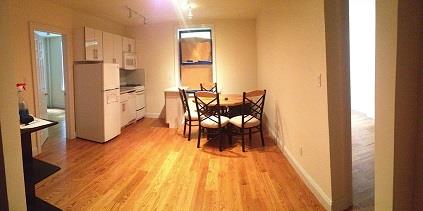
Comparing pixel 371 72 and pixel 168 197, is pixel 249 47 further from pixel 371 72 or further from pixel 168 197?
pixel 168 197

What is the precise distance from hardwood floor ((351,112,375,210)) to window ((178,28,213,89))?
3525mm

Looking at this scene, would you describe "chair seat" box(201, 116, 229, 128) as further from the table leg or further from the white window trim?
the white window trim

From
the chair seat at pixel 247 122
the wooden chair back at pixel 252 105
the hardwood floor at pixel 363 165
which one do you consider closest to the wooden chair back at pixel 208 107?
the chair seat at pixel 247 122

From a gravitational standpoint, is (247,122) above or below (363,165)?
above

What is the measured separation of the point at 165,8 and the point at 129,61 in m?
1.87

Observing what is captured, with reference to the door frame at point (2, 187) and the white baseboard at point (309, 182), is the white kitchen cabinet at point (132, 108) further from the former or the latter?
the door frame at point (2, 187)

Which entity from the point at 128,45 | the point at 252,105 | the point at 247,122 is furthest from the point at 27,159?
the point at 128,45

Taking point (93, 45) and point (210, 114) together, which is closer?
point (210, 114)

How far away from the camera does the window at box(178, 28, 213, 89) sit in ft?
21.0

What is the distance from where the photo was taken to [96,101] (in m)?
4.45

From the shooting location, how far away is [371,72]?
5637mm

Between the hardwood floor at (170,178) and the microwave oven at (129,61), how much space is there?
2.29m

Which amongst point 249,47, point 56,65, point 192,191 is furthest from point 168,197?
point 56,65

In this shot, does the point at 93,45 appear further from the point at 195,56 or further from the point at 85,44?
the point at 195,56
